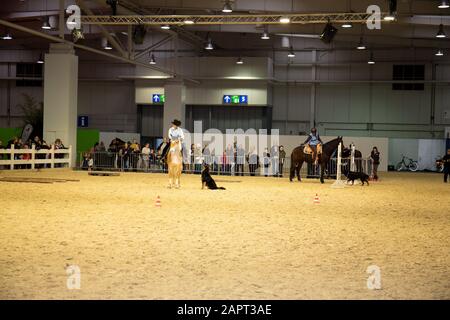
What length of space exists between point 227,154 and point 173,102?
34.5ft

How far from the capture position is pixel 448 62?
4356cm

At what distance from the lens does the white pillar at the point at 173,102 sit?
41812mm

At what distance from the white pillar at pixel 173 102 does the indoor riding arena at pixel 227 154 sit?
0.10m

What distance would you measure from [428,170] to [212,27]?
1740 cm

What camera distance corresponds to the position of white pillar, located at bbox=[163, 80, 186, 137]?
41.8m

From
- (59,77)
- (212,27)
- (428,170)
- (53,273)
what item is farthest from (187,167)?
(53,273)

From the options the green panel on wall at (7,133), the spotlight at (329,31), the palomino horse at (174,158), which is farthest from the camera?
the green panel on wall at (7,133)

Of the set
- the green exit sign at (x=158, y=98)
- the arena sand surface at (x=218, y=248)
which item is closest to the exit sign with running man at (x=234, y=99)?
the green exit sign at (x=158, y=98)

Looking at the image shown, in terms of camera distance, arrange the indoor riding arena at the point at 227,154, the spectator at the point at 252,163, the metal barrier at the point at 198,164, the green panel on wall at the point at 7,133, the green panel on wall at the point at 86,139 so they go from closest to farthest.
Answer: the indoor riding arena at the point at 227,154
the spectator at the point at 252,163
the metal barrier at the point at 198,164
the green panel on wall at the point at 86,139
the green panel on wall at the point at 7,133

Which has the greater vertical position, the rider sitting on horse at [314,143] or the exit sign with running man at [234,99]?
the exit sign with running man at [234,99]

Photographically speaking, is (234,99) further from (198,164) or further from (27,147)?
(27,147)

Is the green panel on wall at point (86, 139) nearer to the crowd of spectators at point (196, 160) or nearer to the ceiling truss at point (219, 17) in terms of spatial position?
the crowd of spectators at point (196, 160)

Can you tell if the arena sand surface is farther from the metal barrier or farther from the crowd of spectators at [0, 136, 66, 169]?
the metal barrier

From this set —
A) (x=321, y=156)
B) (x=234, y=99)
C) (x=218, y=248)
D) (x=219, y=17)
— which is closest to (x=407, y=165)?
(x=234, y=99)
